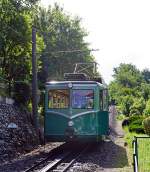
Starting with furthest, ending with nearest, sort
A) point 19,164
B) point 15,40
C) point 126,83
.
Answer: point 126,83 < point 15,40 < point 19,164

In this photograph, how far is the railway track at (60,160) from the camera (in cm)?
1988

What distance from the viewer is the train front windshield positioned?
84.0ft

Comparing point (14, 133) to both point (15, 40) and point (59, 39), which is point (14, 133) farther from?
point (59, 39)

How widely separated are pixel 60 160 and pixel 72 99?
4.02 meters

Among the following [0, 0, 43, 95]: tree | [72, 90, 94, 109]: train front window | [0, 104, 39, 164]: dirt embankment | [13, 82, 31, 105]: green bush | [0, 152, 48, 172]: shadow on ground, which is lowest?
[0, 152, 48, 172]: shadow on ground

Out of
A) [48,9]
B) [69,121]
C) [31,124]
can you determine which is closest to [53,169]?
[69,121]

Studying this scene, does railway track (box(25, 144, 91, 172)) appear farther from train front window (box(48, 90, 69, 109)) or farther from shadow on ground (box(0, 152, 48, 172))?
train front window (box(48, 90, 69, 109))

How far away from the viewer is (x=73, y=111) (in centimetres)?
2558

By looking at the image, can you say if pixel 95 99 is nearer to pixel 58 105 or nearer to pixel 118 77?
pixel 58 105

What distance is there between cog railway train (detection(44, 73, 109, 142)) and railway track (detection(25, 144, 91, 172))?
0.79 m

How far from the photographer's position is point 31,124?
35.2m

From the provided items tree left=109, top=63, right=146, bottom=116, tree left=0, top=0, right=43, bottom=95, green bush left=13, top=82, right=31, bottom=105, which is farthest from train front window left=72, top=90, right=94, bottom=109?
tree left=109, top=63, right=146, bottom=116

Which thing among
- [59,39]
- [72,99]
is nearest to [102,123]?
[72,99]

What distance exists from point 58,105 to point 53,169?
643cm
